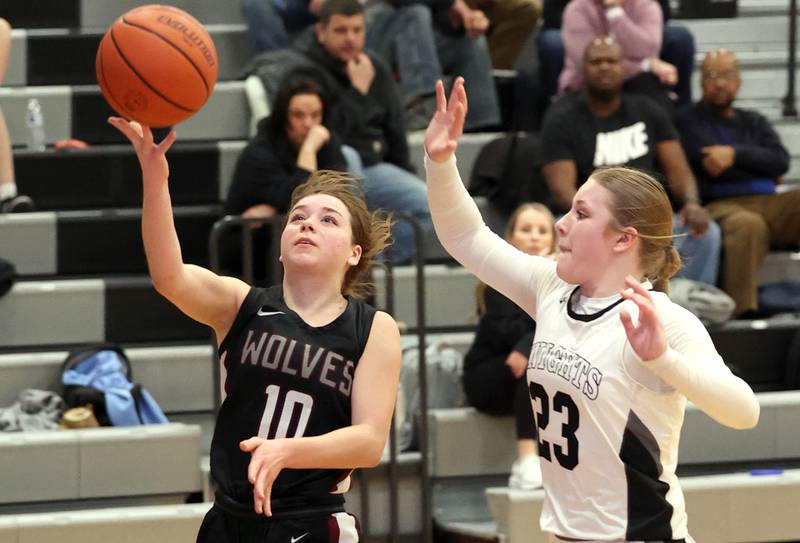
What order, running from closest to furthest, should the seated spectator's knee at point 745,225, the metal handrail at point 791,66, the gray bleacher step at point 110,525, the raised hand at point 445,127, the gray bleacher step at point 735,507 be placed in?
the raised hand at point 445,127, the gray bleacher step at point 110,525, the gray bleacher step at point 735,507, the seated spectator's knee at point 745,225, the metal handrail at point 791,66

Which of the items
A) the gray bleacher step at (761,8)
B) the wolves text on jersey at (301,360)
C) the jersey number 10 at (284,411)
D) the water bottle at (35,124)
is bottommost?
the jersey number 10 at (284,411)

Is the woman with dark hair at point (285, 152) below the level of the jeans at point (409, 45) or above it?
below

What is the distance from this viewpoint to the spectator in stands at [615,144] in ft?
20.9

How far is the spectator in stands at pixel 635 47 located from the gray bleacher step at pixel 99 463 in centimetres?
289

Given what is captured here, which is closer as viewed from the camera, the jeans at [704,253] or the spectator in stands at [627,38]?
the jeans at [704,253]

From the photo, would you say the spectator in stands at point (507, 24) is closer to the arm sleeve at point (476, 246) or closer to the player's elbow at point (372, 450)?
the arm sleeve at point (476, 246)

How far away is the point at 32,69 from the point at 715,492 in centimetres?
385

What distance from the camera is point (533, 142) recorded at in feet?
22.1

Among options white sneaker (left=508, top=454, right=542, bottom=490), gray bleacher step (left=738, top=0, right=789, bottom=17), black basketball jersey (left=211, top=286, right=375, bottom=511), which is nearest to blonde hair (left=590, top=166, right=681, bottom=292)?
black basketball jersey (left=211, top=286, right=375, bottom=511)

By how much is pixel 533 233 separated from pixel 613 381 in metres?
2.65

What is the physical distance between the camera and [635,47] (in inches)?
281

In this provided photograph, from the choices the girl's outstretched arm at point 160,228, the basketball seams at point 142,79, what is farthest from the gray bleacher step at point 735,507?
the girl's outstretched arm at point 160,228

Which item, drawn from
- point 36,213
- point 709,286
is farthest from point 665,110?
point 36,213

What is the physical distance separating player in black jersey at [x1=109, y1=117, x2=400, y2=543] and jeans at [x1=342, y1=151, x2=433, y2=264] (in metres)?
3.10
